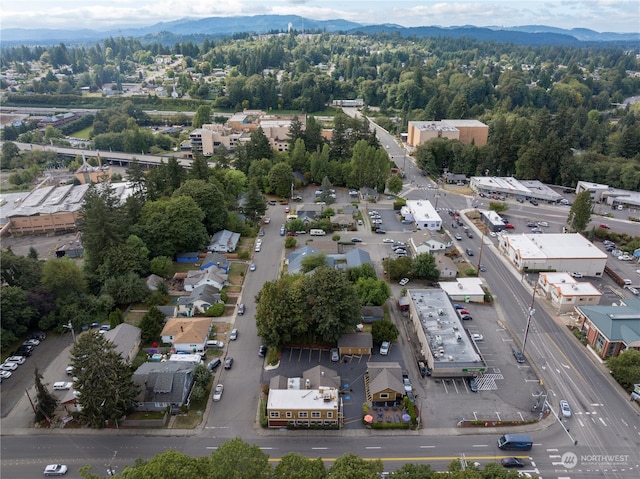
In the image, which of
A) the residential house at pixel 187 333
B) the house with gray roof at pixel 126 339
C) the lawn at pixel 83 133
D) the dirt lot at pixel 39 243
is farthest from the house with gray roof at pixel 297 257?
the lawn at pixel 83 133

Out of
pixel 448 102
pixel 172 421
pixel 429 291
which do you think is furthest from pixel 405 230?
pixel 448 102

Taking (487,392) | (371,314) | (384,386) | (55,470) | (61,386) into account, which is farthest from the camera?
(371,314)

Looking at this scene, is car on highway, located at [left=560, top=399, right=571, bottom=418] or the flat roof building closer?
car on highway, located at [left=560, top=399, right=571, bottom=418]

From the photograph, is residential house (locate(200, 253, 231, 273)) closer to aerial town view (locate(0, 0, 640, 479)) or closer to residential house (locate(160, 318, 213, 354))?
aerial town view (locate(0, 0, 640, 479))

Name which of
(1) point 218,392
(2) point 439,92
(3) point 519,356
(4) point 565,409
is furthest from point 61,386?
(2) point 439,92

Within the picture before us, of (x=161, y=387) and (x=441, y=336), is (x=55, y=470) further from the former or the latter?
(x=441, y=336)

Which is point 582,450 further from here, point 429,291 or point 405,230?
point 405,230

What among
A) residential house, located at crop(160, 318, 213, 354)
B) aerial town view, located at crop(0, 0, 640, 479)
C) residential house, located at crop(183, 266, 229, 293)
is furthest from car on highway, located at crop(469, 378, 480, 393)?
residential house, located at crop(183, 266, 229, 293)
